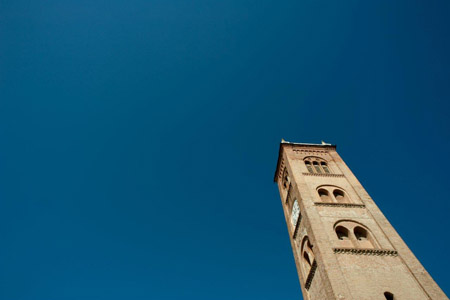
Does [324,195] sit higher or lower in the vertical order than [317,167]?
lower

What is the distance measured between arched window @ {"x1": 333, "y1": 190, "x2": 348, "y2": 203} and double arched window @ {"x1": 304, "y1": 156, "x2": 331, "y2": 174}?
3073 millimetres

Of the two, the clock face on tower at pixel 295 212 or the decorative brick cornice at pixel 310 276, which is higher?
the clock face on tower at pixel 295 212

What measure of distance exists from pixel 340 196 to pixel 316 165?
16.2 ft

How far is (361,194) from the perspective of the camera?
21.2 metres

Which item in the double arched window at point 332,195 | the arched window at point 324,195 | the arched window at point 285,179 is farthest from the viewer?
the arched window at point 285,179

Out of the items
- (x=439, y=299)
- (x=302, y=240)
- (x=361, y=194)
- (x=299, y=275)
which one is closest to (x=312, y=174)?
(x=361, y=194)

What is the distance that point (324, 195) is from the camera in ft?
72.1

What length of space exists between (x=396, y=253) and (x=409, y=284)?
195cm

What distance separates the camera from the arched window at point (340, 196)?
2129 cm

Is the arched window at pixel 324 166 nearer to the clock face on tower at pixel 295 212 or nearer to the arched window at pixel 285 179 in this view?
the arched window at pixel 285 179

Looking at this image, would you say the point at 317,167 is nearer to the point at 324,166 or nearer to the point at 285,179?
the point at 324,166

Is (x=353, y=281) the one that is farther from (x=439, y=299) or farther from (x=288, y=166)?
(x=288, y=166)

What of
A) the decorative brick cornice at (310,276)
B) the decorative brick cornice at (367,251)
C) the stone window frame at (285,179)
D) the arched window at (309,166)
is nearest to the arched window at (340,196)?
the arched window at (309,166)

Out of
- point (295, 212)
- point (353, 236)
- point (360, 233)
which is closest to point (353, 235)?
point (353, 236)
